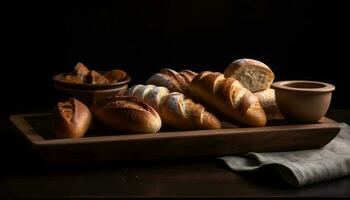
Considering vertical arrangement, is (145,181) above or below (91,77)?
below

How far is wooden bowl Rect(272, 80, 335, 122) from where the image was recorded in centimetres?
158

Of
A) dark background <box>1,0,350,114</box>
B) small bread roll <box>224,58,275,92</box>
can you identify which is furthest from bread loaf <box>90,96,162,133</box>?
dark background <box>1,0,350,114</box>

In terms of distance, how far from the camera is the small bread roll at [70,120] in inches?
57.2

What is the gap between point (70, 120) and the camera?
1461mm

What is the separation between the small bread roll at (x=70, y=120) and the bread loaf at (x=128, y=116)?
0.13 feet

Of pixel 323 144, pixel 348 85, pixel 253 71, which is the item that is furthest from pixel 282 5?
pixel 323 144

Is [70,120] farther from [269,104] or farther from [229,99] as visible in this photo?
[269,104]

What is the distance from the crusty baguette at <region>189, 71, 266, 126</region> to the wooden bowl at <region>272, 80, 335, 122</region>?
0.18 feet

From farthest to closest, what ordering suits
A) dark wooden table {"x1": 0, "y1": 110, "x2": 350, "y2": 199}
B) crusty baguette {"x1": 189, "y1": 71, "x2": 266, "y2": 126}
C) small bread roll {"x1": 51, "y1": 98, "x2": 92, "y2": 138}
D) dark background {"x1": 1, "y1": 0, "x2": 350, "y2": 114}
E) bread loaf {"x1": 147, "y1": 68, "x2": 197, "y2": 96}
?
dark background {"x1": 1, "y1": 0, "x2": 350, "y2": 114}, bread loaf {"x1": 147, "y1": 68, "x2": 197, "y2": 96}, crusty baguette {"x1": 189, "y1": 71, "x2": 266, "y2": 126}, small bread roll {"x1": 51, "y1": 98, "x2": 92, "y2": 138}, dark wooden table {"x1": 0, "y1": 110, "x2": 350, "y2": 199}

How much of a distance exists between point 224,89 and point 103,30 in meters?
0.60

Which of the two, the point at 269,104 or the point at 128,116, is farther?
the point at 269,104

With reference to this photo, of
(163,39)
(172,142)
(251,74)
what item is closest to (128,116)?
(172,142)

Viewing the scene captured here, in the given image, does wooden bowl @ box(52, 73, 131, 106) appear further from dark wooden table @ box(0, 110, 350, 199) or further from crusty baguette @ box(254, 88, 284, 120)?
crusty baguette @ box(254, 88, 284, 120)

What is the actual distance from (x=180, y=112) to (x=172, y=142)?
80 millimetres
